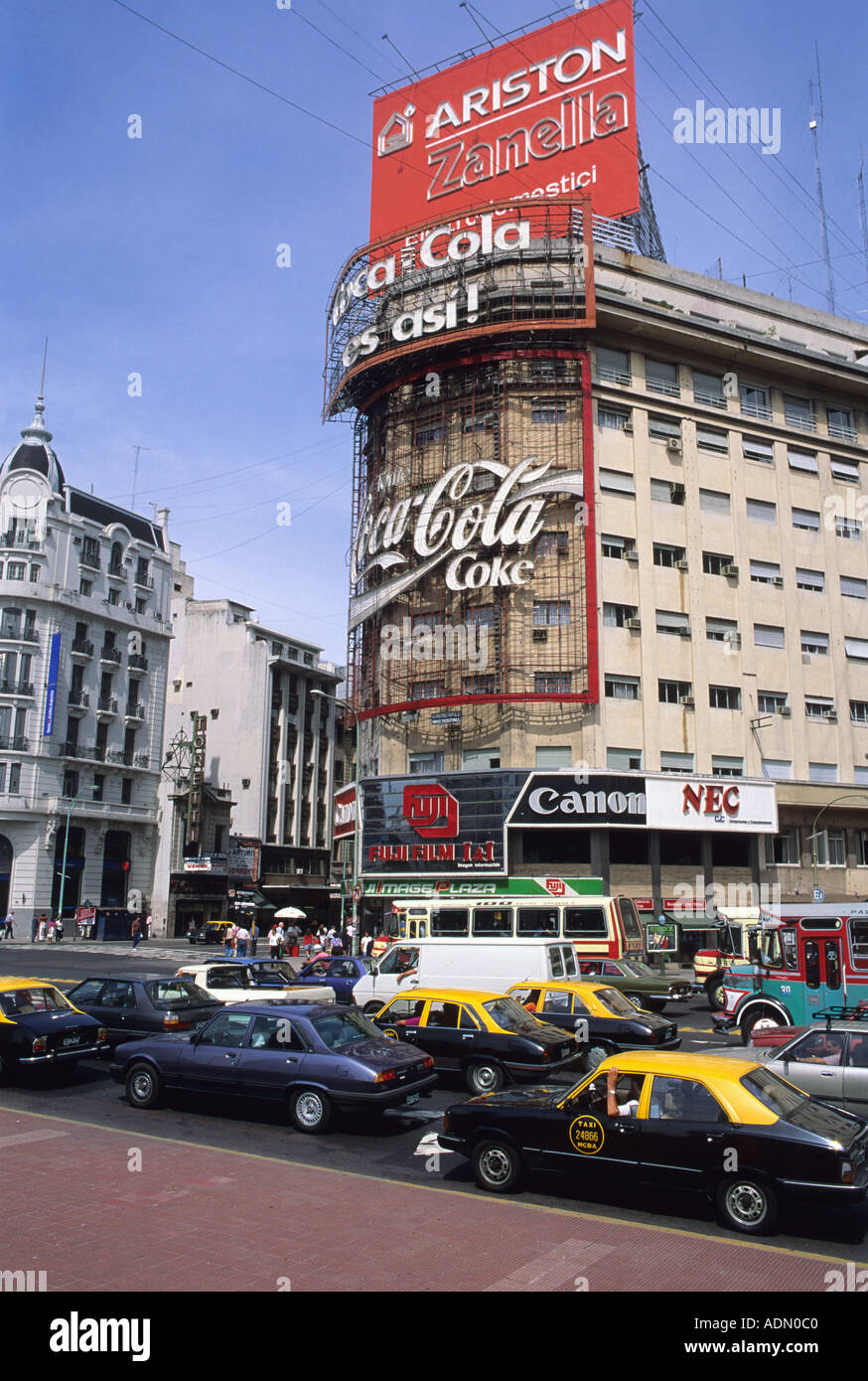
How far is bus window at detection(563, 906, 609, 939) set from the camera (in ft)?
91.5

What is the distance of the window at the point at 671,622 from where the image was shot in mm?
42562

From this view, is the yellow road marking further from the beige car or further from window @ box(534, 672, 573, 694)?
window @ box(534, 672, 573, 694)

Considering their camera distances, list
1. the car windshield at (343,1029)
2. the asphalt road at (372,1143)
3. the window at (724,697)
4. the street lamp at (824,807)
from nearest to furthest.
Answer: the asphalt road at (372,1143), the car windshield at (343,1029), the street lamp at (824,807), the window at (724,697)

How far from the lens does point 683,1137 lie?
9305 millimetres

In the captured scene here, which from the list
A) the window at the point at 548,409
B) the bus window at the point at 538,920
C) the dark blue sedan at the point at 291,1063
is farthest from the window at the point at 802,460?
the dark blue sedan at the point at 291,1063

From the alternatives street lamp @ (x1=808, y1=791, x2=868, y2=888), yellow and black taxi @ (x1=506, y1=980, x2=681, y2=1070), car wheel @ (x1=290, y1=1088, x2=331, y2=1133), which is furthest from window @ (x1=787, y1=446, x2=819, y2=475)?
car wheel @ (x1=290, y1=1088, x2=331, y2=1133)

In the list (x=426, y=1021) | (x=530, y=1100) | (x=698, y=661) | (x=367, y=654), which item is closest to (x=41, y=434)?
(x=367, y=654)

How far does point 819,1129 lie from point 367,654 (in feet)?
125

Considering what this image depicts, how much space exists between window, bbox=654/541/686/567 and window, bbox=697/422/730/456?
17.5 feet

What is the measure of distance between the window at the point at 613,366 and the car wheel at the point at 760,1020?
30918 mm

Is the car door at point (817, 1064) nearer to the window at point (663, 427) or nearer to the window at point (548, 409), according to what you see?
the window at point (548, 409)

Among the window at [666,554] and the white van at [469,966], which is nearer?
the white van at [469,966]

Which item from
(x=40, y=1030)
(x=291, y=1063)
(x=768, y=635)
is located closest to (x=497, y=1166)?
(x=291, y=1063)
